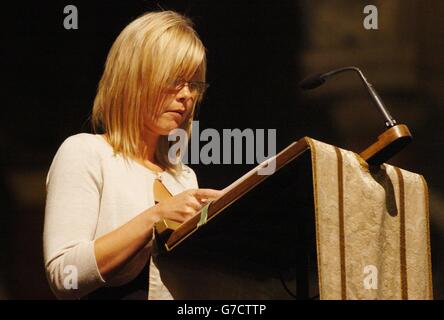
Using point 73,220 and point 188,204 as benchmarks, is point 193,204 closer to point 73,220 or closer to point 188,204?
point 188,204

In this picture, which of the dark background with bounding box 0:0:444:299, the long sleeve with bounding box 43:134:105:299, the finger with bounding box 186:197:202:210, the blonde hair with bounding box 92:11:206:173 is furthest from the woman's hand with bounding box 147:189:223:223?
the dark background with bounding box 0:0:444:299

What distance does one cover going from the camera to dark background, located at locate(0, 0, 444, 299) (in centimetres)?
267

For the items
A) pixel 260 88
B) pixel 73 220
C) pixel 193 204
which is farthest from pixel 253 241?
Answer: pixel 260 88

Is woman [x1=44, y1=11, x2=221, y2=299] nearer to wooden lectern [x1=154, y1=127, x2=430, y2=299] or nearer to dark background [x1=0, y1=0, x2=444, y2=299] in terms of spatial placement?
wooden lectern [x1=154, y1=127, x2=430, y2=299]

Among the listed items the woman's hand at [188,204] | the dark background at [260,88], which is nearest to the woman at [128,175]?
the woman's hand at [188,204]

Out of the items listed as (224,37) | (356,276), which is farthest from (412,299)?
(224,37)

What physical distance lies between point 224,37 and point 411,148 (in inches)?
32.0

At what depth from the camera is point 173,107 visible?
1938 mm

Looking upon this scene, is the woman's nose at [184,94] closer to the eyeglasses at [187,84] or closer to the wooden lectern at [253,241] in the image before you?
the eyeglasses at [187,84]

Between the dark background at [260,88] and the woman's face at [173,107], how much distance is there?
0.70 m

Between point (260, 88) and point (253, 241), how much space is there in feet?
4.06

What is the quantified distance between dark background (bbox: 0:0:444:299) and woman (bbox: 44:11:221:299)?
66cm

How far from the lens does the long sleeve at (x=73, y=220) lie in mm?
1604
